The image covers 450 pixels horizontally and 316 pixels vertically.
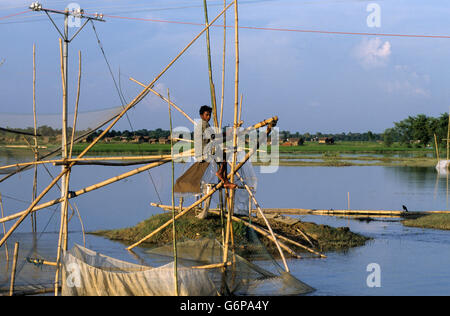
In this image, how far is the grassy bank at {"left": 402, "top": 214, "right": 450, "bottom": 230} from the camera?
1126cm

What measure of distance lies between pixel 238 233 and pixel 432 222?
15.2 feet

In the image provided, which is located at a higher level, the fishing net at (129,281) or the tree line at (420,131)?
the tree line at (420,131)

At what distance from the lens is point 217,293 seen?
584 cm

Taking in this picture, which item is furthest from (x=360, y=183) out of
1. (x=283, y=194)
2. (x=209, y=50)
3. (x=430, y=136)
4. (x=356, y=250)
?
(x=430, y=136)

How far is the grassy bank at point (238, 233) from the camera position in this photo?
346 inches

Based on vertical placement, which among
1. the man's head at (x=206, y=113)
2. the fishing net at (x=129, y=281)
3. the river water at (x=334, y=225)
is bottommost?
the river water at (x=334, y=225)

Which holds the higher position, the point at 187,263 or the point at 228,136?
the point at 228,136

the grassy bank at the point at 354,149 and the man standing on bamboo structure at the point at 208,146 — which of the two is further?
the grassy bank at the point at 354,149

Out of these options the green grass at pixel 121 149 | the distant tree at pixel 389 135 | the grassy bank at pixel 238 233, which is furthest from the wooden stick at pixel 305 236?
the distant tree at pixel 389 135

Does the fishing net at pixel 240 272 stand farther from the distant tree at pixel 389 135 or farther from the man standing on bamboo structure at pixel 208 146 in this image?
the distant tree at pixel 389 135

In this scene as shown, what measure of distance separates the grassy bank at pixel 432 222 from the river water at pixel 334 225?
0.72 feet

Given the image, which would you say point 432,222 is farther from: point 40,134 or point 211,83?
point 40,134
